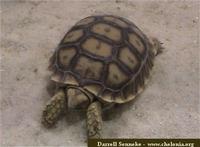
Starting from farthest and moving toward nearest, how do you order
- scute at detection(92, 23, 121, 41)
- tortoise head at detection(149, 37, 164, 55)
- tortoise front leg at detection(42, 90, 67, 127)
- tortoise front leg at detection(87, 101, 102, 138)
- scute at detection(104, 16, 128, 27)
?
tortoise head at detection(149, 37, 164, 55), scute at detection(104, 16, 128, 27), scute at detection(92, 23, 121, 41), tortoise front leg at detection(42, 90, 67, 127), tortoise front leg at detection(87, 101, 102, 138)

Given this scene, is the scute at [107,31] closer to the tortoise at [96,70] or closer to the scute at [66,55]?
the tortoise at [96,70]

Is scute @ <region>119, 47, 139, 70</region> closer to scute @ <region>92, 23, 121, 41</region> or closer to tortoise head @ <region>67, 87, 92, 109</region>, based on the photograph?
scute @ <region>92, 23, 121, 41</region>

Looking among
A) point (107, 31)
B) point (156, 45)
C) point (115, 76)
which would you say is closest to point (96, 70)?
point (115, 76)

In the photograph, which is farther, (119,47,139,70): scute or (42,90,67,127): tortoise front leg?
(119,47,139,70): scute

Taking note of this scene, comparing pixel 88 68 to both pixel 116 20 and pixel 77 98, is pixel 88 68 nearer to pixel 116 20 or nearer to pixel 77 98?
pixel 77 98

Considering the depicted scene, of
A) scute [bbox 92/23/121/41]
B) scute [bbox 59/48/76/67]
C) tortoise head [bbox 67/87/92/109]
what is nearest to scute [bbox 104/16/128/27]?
scute [bbox 92/23/121/41]

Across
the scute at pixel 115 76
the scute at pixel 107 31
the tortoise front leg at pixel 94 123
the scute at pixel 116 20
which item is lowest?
the tortoise front leg at pixel 94 123

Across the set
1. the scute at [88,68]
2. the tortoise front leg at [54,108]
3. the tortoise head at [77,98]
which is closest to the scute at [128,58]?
the scute at [88,68]

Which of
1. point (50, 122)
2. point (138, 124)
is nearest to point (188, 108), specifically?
point (138, 124)
